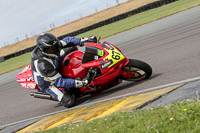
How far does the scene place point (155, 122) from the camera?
11.1ft

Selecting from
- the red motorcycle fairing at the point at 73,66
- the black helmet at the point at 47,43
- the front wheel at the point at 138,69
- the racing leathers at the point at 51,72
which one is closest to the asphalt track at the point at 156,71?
the front wheel at the point at 138,69

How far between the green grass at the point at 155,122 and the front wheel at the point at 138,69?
211cm

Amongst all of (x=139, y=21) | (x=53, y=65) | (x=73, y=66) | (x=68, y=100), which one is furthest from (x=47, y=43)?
(x=139, y=21)

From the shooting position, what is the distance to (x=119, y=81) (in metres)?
6.71

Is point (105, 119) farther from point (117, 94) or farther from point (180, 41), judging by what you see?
point (180, 41)

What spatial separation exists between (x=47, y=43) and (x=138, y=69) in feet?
6.34

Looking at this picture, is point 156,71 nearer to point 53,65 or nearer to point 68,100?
point 68,100

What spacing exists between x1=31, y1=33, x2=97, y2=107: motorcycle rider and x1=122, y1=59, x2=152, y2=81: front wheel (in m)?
0.91

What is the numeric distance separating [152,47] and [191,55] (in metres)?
3.02

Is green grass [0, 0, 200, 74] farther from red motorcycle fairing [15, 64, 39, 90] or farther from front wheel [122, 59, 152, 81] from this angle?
front wheel [122, 59, 152, 81]

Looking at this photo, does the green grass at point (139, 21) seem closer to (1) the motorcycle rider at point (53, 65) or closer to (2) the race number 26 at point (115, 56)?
(1) the motorcycle rider at point (53, 65)

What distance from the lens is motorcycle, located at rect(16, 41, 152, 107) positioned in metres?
6.19

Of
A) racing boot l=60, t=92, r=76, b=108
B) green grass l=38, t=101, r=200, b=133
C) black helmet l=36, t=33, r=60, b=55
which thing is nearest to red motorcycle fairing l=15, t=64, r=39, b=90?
racing boot l=60, t=92, r=76, b=108

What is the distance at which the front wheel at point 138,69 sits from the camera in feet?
20.2
